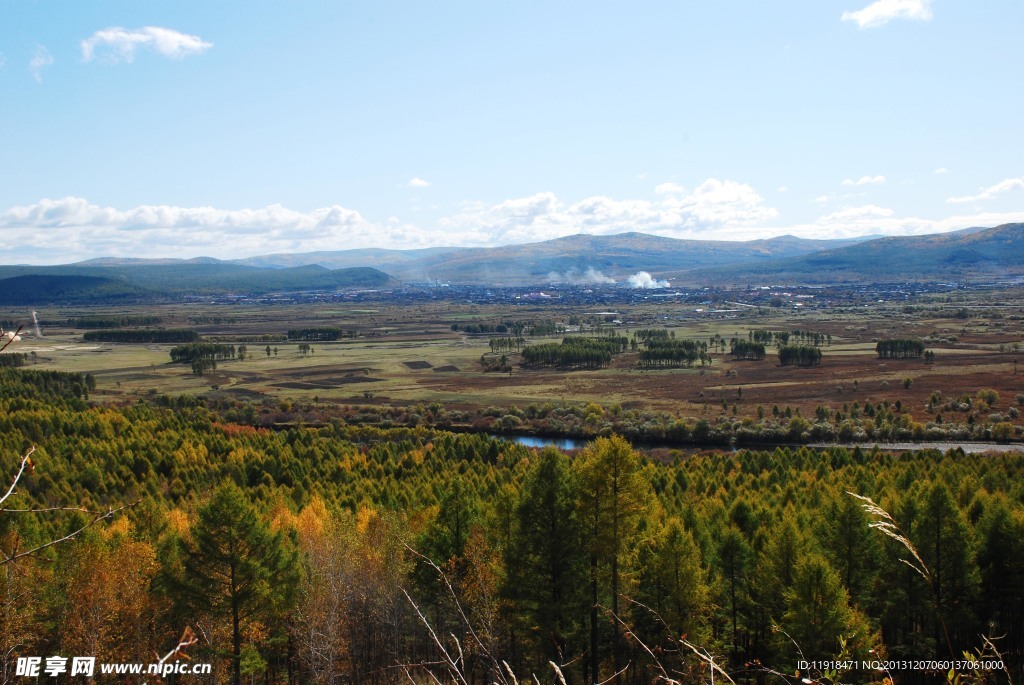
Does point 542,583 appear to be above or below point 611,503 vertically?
below

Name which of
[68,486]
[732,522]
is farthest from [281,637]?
[68,486]

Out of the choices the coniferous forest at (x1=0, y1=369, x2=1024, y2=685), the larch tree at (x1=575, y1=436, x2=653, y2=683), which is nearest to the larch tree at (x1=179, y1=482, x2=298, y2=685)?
the coniferous forest at (x1=0, y1=369, x2=1024, y2=685)

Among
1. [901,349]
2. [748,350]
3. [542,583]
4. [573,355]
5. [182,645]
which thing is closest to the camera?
[182,645]

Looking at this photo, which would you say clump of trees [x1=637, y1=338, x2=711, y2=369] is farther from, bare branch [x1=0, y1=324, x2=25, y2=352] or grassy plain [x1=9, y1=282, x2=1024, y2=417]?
bare branch [x1=0, y1=324, x2=25, y2=352]

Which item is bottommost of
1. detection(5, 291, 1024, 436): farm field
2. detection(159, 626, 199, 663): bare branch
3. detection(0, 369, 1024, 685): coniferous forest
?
detection(5, 291, 1024, 436): farm field

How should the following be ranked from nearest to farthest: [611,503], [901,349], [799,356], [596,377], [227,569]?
[611,503]
[227,569]
[596,377]
[799,356]
[901,349]

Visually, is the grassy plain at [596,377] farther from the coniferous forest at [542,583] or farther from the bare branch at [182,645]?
the bare branch at [182,645]

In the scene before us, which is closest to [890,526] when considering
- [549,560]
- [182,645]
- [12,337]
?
[182,645]

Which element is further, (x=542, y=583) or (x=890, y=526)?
(x=542, y=583)

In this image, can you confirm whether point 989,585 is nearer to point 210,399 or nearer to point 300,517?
point 300,517

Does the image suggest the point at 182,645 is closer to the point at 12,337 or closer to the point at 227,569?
the point at 12,337

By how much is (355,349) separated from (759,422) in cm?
11350

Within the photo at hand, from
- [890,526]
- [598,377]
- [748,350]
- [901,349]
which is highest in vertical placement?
[890,526]

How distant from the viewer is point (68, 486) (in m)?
49.2
